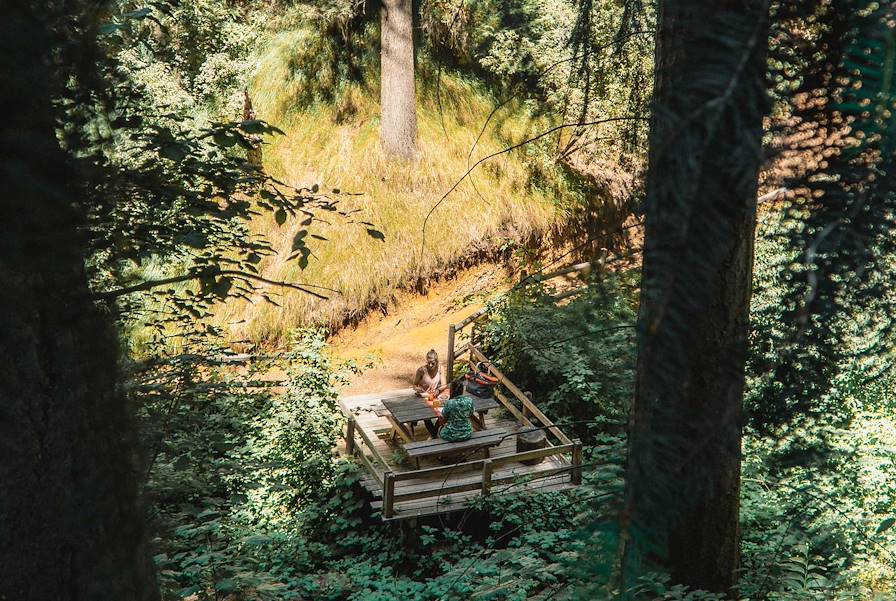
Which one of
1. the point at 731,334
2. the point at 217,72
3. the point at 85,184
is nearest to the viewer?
the point at 731,334

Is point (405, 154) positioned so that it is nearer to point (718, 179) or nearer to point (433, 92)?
point (433, 92)

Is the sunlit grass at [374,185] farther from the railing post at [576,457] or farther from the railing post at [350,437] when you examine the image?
the railing post at [576,457]

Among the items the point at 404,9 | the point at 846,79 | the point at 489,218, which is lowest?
the point at 489,218

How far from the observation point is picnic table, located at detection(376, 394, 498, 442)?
8.23 metres

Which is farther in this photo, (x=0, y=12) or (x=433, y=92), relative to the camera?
(x=433, y=92)

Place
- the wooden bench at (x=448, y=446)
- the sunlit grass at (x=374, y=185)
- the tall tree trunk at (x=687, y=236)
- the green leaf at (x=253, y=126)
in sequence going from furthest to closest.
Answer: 1. the sunlit grass at (x=374, y=185)
2. the wooden bench at (x=448, y=446)
3. the green leaf at (x=253, y=126)
4. the tall tree trunk at (x=687, y=236)

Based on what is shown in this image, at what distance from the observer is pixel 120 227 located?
7.93 ft

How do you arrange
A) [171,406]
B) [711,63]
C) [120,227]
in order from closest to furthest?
[711,63] → [120,227] → [171,406]

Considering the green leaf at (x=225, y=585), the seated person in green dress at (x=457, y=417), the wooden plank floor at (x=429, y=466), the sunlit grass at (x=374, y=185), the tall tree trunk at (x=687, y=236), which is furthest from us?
the sunlit grass at (x=374, y=185)

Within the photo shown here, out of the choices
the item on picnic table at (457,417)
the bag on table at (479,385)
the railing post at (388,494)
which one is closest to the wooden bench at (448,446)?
the item on picnic table at (457,417)

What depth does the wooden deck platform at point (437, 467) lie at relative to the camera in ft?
23.9

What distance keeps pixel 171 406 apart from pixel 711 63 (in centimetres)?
401

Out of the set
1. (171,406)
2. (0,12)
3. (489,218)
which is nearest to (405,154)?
(489,218)

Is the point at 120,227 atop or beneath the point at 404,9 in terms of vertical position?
beneath
